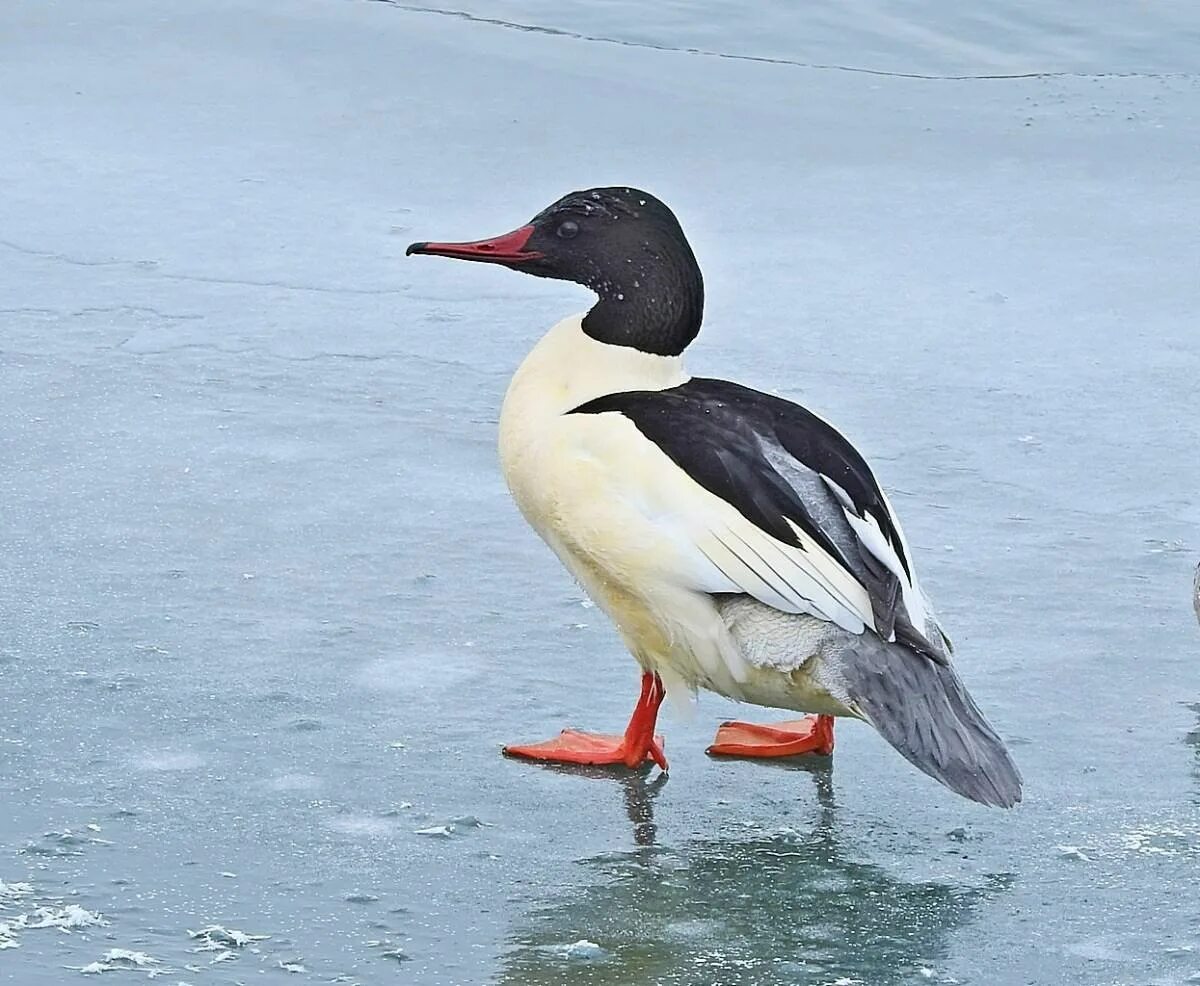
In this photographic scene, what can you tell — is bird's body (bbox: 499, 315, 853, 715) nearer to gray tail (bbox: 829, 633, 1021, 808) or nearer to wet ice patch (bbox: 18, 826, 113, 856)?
gray tail (bbox: 829, 633, 1021, 808)

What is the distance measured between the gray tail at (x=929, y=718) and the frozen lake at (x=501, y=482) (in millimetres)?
157


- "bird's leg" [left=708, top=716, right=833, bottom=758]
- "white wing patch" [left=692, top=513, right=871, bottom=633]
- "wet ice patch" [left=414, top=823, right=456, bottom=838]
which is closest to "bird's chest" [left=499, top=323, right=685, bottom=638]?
"white wing patch" [left=692, top=513, right=871, bottom=633]

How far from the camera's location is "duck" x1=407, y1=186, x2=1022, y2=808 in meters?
3.60

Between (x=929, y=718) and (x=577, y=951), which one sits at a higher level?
(x=929, y=718)

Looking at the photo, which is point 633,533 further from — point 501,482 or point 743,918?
point 501,482

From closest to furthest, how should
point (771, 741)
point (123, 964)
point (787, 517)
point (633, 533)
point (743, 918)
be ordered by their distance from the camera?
point (123, 964) < point (743, 918) < point (787, 517) < point (633, 533) < point (771, 741)

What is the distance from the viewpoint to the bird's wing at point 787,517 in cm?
361

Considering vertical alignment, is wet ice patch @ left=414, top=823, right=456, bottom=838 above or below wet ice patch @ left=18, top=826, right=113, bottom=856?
above

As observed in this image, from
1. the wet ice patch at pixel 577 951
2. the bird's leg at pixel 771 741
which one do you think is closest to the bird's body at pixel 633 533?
the bird's leg at pixel 771 741

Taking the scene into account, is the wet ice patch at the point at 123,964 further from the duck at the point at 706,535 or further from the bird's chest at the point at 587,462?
the bird's chest at the point at 587,462

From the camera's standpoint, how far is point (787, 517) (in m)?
3.65

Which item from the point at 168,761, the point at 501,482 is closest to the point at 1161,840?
the point at 168,761

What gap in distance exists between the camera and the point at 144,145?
806cm

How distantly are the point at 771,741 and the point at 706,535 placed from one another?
1.69 feet
